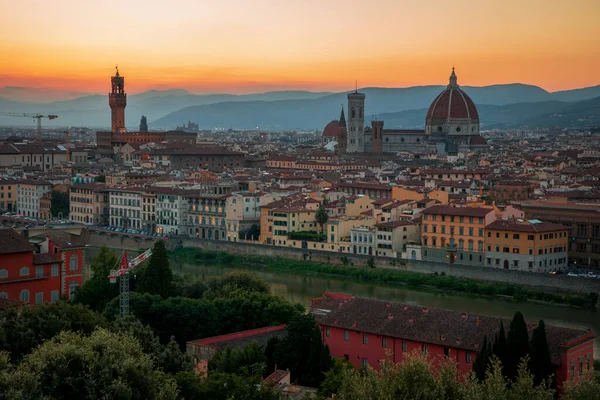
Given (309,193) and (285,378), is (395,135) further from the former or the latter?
(285,378)

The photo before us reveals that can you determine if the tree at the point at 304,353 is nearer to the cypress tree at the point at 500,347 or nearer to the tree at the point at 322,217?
the cypress tree at the point at 500,347

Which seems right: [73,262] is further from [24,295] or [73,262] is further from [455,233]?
[455,233]

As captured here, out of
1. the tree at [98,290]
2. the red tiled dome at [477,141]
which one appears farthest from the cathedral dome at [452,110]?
the tree at [98,290]

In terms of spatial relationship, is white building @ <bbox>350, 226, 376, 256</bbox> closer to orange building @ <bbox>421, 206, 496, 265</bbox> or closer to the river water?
orange building @ <bbox>421, 206, 496, 265</bbox>

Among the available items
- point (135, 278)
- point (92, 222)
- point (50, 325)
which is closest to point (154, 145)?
point (92, 222)

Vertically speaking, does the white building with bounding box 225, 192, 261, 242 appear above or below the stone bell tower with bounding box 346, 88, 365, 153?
below

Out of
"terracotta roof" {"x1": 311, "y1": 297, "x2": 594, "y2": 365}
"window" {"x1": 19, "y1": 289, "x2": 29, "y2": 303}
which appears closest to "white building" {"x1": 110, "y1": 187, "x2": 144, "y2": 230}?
"window" {"x1": 19, "y1": 289, "x2": 29, "y2": 303}

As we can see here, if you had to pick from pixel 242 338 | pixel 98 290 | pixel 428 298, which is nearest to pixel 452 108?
pixel 428 298
